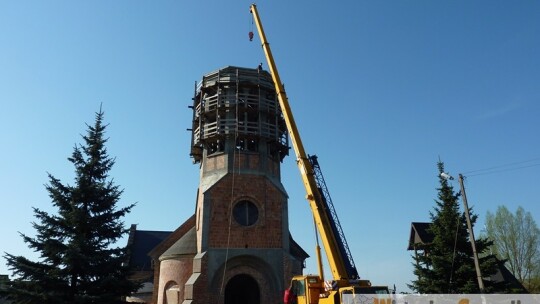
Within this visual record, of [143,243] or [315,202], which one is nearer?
[315,202]

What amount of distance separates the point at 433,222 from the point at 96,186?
18.2 metres

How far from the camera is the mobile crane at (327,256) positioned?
12.9 metres

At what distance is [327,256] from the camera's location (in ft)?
49.1

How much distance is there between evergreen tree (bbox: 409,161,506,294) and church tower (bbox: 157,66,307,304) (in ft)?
24.7

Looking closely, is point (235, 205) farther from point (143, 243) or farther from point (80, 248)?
point (143, 243)

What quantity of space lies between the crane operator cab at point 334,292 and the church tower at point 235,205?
875 centimetres

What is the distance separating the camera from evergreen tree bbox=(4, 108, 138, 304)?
17.2 m

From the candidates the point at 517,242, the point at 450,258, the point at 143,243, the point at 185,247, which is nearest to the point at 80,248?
the point at 185,247

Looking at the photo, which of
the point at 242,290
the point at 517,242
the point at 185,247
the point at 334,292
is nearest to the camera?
the point at 334,292

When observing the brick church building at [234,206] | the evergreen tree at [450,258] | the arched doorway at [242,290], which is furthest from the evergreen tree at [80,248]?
the evergreen tree at [450,258]

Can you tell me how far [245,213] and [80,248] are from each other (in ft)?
32.3

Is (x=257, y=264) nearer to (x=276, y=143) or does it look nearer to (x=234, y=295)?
(x=234, y=295)

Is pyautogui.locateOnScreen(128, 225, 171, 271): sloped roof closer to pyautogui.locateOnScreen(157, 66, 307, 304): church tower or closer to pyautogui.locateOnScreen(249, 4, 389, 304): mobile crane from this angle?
pyautogui.locateOnScreen(157, 66, 307, 304): church tower

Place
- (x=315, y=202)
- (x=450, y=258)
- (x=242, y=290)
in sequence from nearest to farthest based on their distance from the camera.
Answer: (x=315, y=202), (x=450, y=258), (x=242, y=290)
